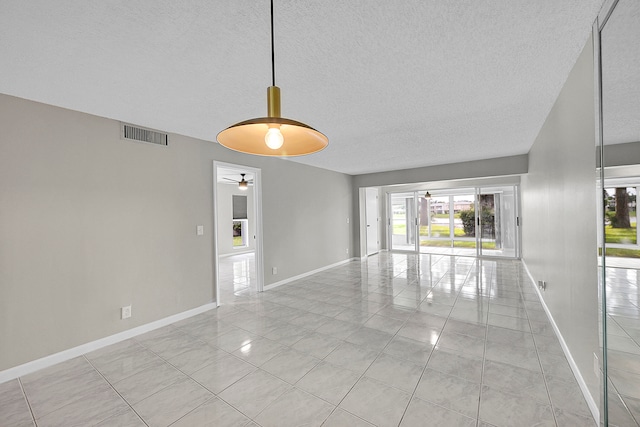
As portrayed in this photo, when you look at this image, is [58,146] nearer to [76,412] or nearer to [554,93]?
[76,412]

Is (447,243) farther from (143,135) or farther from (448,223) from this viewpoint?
(143,135)

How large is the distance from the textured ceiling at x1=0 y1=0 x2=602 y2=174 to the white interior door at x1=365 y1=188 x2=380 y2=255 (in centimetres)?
483

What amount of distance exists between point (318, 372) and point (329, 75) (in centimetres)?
245

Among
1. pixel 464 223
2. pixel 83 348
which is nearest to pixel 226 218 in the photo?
pixel 83 348

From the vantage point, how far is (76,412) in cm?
176

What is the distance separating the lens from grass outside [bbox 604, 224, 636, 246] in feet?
3.36

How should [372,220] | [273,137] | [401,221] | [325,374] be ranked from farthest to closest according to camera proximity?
1. [401,221]
2. [372,220]
3. [325,374]
4. [273,137]

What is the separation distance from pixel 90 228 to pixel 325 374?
9.04 feet

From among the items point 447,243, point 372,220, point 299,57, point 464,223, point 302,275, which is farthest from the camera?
point 447,243

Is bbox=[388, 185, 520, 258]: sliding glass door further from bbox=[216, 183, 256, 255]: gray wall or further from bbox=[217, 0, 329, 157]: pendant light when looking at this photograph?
bbox=[217, 0, 329, 157]: pendant light

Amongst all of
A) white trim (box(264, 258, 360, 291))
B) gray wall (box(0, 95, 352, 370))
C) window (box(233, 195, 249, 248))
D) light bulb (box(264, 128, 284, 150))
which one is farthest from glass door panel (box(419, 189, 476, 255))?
light bulb (box(264, 128, 284, 150))

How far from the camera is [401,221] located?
9.12 meters

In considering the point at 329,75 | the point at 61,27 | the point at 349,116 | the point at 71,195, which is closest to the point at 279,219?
the point at 349,116

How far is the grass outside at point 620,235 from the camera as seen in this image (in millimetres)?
1024
